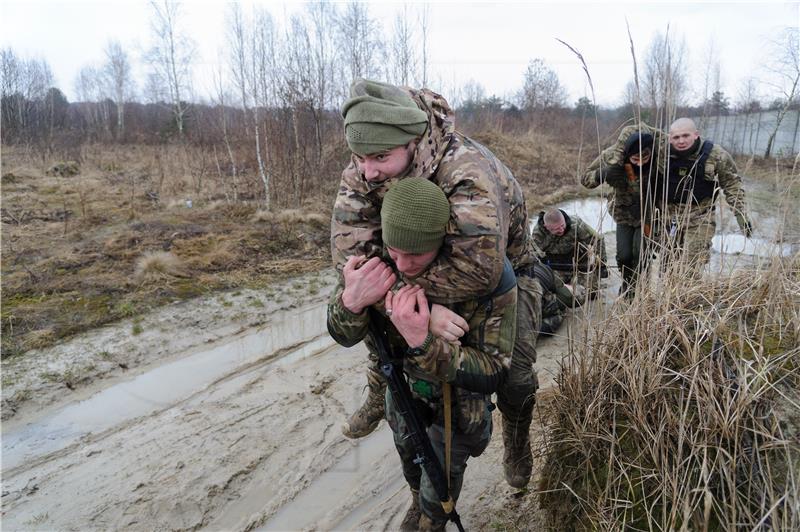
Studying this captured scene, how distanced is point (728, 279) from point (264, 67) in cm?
1168

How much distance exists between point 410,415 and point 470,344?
475mm

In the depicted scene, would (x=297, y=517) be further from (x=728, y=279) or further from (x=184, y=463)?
(x=728, y=279)

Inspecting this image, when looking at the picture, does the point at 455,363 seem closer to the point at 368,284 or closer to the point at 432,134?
the point at 368,284

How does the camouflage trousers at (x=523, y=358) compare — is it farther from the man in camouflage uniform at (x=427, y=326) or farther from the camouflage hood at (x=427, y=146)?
the camouflage hood at (x=427, y=146)

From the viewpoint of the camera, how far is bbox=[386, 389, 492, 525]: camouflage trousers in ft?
7.98

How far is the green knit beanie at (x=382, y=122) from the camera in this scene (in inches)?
83.4

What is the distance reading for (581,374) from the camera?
7.98 ft

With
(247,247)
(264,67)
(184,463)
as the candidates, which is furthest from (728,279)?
(264,67)

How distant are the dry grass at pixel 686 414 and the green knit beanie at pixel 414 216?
102cm

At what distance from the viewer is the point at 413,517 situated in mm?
2832

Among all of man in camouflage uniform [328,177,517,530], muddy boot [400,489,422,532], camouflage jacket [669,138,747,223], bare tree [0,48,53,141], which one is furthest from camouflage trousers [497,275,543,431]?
bare tree [0,48,53,141]

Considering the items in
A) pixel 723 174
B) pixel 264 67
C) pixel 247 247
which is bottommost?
pixel 247 247

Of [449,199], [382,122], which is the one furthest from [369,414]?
[382,122]

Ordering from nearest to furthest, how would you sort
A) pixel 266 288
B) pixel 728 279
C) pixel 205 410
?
1. pixel 728 279
2. pixel 205 410
3. pixel 266 288
